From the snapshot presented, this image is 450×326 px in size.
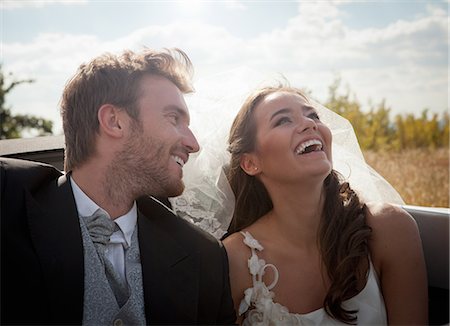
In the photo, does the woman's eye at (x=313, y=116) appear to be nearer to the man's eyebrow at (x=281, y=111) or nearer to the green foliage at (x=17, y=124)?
the man's eyebrow at (x=281, y=111)

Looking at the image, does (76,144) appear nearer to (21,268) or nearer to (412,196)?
(21,268)

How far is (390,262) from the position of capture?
7.00 feet

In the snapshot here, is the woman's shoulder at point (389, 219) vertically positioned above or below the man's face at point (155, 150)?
below

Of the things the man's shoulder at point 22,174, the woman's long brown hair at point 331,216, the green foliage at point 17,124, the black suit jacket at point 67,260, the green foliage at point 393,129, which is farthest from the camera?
the green foliage at point 17,124

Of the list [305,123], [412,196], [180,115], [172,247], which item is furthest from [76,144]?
[412,196]

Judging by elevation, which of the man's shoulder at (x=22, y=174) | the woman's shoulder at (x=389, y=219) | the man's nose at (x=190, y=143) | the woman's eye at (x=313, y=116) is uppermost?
the woman's eye at (x=313, y=116)

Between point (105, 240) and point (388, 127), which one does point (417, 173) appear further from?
point (105, 240)

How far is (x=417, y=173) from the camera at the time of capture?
17.8ft

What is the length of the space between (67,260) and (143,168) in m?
0.46

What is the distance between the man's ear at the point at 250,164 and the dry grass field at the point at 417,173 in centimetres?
315

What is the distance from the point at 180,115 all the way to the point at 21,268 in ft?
2.72

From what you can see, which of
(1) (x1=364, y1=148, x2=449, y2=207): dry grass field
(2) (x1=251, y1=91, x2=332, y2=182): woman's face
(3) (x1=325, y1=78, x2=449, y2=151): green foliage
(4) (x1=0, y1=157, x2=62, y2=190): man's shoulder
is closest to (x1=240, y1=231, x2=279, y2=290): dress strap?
(2) (x1=251, y1=91, x2=332, y2=182): woman's face

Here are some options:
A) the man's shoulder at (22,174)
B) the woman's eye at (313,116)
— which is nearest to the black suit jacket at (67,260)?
the man's shoulder at (22,174)

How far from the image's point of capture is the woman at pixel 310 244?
210 centimetres
